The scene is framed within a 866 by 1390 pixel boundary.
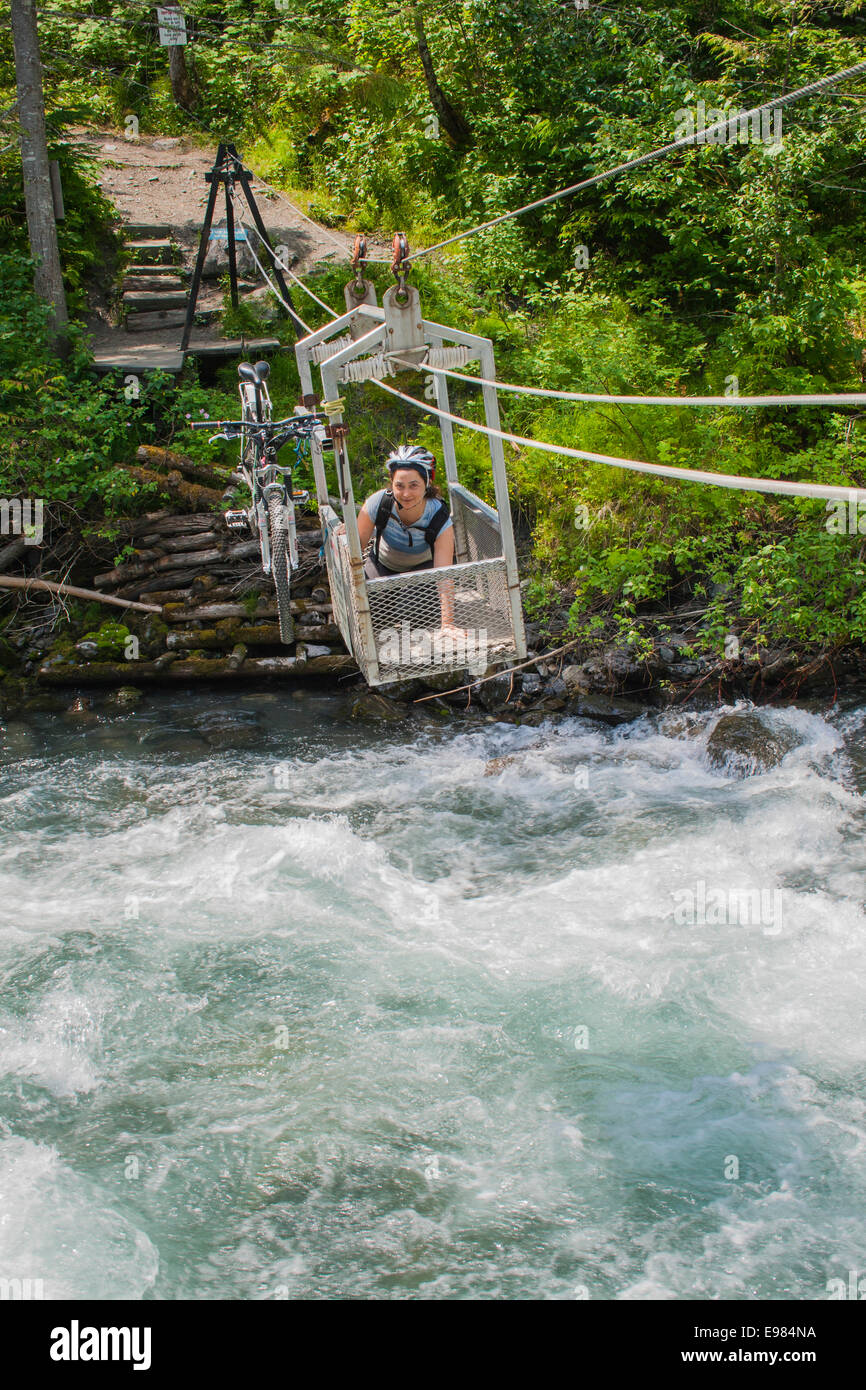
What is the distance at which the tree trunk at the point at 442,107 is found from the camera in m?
14.1

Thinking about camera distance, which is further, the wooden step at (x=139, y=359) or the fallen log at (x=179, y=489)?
the wooden step at (x=139, y=359)

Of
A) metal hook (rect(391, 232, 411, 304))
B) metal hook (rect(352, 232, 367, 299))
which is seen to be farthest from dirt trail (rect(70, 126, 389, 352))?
metal hook (rect(391, 232, 411, 304))

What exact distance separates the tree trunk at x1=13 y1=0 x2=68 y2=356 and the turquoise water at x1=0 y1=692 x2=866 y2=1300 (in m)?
5.73

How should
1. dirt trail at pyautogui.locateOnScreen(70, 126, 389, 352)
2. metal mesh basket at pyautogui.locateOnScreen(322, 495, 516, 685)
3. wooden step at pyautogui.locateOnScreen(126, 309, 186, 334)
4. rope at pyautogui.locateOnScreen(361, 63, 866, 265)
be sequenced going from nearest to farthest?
rope at pyautogui.locateOnScreen(361, 63, 866, 265) < metal mesh basket at pyautogui.locateOnScreen(322, 495, 516, 685) < wooden step at pyautogui.locateOnScreen(126, 309, 186, 334) < dirt trail at pyautogui.locateOnScreen(70, 126, 389, 352)

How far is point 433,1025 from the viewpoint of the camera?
20.1 ft

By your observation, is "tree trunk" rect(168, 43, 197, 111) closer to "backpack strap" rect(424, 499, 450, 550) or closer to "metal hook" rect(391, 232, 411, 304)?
"backpack strap" rect(424, 499, 450, 550)

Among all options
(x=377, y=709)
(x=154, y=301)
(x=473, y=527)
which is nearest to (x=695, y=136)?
(x=473, y=527)

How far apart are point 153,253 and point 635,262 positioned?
643 cm

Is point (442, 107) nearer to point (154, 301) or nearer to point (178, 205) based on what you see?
point (178, 205)

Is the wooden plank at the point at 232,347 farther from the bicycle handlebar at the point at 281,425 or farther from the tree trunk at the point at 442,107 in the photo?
the bicycle handlebar at the point at 281,425

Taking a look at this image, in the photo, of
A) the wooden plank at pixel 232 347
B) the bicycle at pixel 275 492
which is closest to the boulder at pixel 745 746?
the bicycle at pixel 275 492

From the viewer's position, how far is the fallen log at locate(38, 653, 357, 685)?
10.3 meters

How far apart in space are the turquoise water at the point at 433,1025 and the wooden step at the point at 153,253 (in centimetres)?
841

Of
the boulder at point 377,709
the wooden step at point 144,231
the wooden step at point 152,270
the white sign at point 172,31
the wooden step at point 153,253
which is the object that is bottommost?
the boulder at point 377,709
